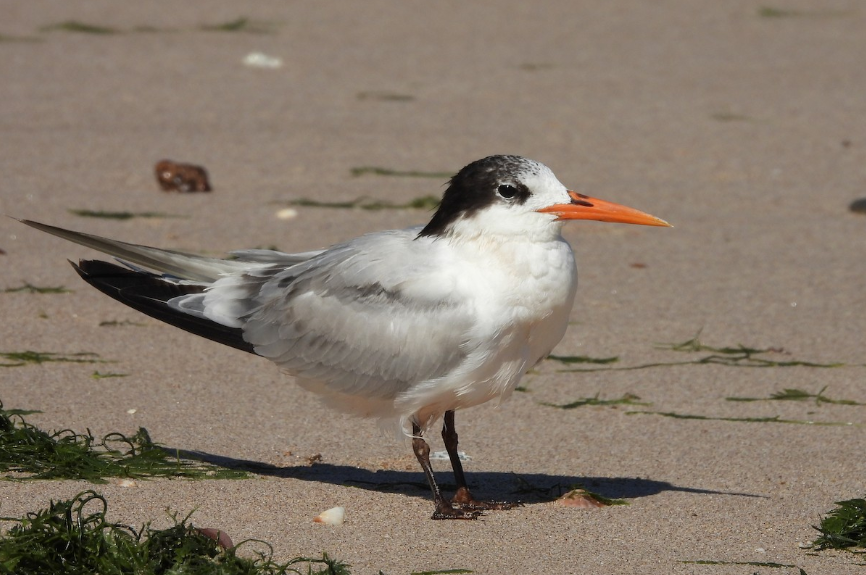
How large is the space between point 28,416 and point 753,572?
8.56ft

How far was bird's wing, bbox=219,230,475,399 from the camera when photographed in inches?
161

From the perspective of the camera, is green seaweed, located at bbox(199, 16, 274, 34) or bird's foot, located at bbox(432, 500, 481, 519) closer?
bird's foot, located at bbox(432, 500, 481, 519)

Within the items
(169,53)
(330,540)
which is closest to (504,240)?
(330,540)

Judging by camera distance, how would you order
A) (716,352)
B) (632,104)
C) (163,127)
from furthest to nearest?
(632,104) < (163,127) < (716,352)

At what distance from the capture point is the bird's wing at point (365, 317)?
4.09 m

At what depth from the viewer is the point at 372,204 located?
776cm

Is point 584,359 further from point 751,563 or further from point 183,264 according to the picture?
point 751,563

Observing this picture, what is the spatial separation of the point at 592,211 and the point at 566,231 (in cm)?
343

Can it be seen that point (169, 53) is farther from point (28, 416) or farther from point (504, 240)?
point (504, 240)

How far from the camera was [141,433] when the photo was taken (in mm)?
4504

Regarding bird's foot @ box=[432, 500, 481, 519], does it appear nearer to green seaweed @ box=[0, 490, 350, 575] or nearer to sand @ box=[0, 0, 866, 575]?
sand @ box=[0, 0, 866, 575]

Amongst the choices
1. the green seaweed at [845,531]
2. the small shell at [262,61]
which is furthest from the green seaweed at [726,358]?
the small shell at [262,61]

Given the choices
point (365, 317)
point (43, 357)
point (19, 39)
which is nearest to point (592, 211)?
point (365, 317)

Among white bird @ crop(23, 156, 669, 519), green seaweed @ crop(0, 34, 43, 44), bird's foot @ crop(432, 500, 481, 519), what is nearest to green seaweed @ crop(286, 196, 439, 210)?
white bird @ crop(23, 156, 669, 519)
